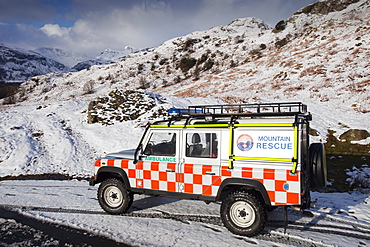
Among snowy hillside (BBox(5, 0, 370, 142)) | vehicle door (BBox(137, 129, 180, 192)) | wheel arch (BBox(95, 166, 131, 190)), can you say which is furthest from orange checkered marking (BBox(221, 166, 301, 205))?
snowy hillside (BBox(5, 0, 370, 142))

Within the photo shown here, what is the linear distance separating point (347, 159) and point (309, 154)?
26.0ft

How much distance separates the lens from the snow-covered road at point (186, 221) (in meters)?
4.75

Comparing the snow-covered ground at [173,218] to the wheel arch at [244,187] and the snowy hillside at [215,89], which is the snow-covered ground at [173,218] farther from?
the snowy hillside at [215,89]

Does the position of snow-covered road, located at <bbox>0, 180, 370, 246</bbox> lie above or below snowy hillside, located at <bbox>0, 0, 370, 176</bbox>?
below

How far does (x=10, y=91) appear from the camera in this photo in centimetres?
5956

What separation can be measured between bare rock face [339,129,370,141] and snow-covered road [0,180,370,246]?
6885mm

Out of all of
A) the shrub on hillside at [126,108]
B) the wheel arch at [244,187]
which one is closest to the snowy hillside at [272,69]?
the shrub on hillside at [126,108]

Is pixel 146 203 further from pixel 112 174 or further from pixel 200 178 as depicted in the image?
pixel 200 178

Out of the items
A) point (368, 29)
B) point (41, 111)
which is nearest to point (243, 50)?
point (368, 29)

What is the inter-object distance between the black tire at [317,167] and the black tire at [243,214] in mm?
1217

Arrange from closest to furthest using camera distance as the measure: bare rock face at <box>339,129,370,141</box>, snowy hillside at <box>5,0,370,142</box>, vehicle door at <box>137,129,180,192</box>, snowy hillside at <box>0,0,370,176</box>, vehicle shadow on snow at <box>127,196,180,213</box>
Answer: vehicle door at <box>137,129,180,192</box> < vehicle shadow on snow at <box>127,196,180,213</box> < bare rock face at <box>339,129,370,141</box> < snowy hillside at <box>0,0,370,176</box> < snowy hillside at <box>5,0,370,142</box>

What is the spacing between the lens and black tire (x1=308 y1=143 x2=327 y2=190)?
487cm

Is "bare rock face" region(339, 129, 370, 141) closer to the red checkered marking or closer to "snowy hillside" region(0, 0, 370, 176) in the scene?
"snowy hillside" region(0, 0, 370, 176)

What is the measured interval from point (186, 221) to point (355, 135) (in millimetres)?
12099
